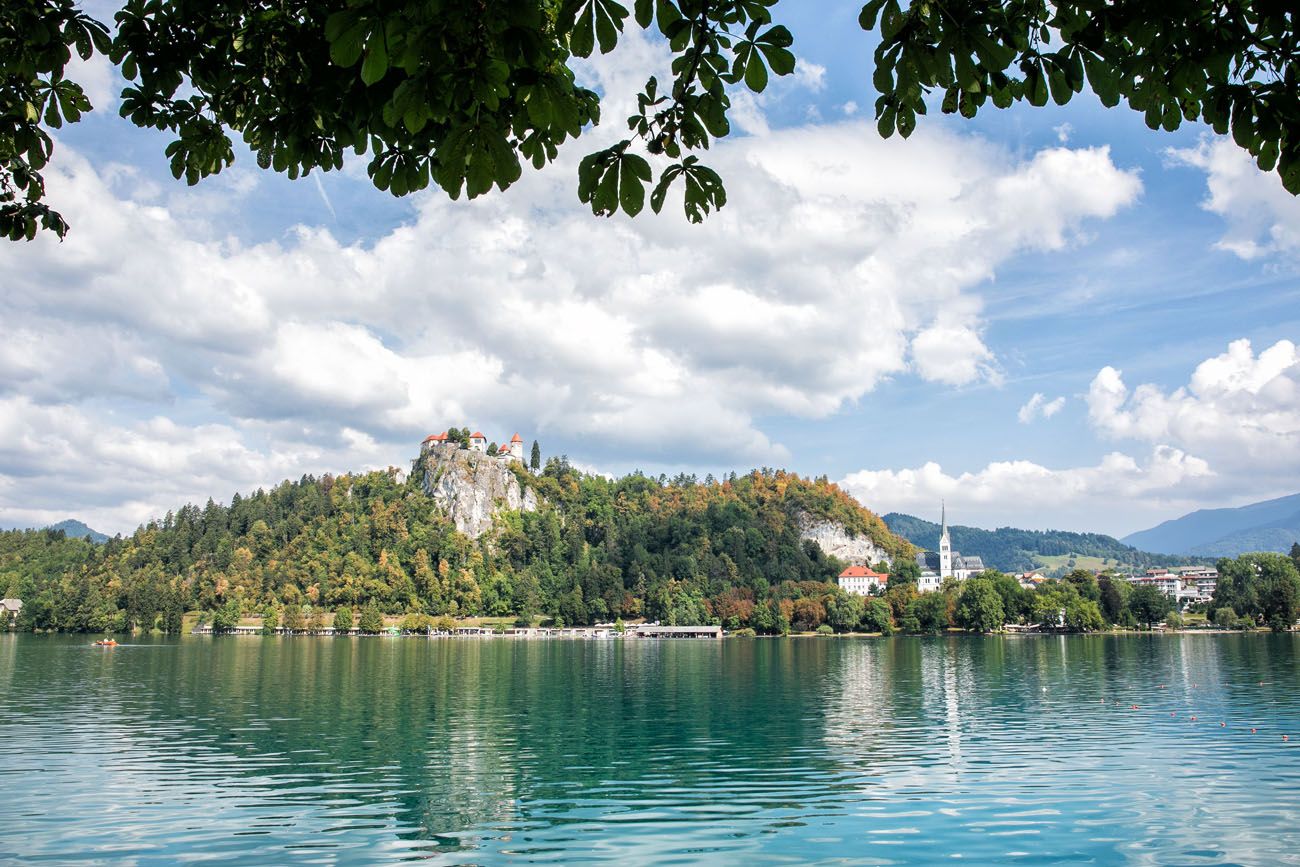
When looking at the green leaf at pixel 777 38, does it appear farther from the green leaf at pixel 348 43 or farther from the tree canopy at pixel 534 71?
the green leaf at pixel 348 43

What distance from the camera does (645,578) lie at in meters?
182

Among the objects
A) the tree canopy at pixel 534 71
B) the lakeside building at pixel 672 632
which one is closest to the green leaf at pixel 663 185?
the tree canopy at pixel 534 71

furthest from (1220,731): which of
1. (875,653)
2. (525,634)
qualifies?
(525,634)

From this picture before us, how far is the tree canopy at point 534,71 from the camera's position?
11.5 feet

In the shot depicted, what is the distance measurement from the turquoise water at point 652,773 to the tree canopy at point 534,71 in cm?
1511

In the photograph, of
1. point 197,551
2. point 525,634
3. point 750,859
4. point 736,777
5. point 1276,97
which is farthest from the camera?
point 197,551

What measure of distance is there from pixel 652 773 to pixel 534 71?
24325 millimetres

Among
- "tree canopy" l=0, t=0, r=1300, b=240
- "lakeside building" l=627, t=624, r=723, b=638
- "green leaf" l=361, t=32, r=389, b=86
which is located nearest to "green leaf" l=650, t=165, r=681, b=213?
"tree canopy" l=0, t=0, r=1300, b=240

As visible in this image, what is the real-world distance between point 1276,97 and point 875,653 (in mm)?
94972

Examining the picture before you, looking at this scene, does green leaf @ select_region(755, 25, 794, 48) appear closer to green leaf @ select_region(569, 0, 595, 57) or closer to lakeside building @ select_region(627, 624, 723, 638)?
green leaf @ select_region(569, 0, 595, 57)

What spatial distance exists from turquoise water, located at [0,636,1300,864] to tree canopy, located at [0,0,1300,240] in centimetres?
1511

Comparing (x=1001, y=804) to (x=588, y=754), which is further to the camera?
(x=588, y=754)

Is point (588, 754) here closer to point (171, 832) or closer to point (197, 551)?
point (171, 832)

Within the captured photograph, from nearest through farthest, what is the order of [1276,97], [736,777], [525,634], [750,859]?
[1276,97]
[750,859]
[736,777]
[525,634]
